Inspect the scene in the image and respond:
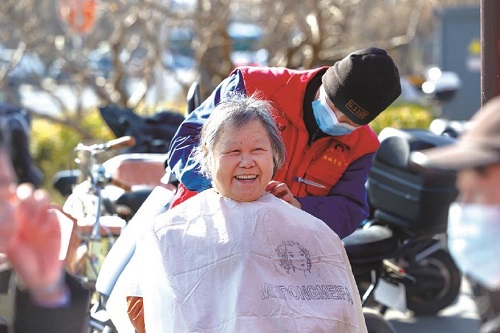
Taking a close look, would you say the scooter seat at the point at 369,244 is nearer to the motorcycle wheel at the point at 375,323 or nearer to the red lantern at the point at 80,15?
the motorcycle wheel at the point at 375,323

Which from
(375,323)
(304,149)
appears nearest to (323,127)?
(304,149)

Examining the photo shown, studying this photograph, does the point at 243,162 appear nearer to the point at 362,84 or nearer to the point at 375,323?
the point at 362,84

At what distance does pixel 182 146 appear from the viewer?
3.98 meters

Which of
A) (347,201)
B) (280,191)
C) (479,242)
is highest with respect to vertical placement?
(479,242)

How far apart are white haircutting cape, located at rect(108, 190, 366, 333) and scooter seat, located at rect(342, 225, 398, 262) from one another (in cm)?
192

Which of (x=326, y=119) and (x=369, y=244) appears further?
(x=369, y=244)

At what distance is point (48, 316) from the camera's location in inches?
95.0

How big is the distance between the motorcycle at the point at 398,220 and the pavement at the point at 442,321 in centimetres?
63

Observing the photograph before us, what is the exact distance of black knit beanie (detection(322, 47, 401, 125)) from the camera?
3842mm

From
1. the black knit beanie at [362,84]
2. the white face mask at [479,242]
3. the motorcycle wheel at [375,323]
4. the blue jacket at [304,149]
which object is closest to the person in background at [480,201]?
the white face mask at [479,242]

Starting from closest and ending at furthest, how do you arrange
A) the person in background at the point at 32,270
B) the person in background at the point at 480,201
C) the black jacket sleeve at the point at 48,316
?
the person in background at the point at 480,201, the person in background at the point at 32,270, the black jacket sleeve at the point at 48,316

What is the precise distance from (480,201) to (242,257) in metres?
1.39

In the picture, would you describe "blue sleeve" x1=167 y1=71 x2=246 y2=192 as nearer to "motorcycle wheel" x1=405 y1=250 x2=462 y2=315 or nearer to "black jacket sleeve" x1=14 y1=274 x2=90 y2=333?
"black jacket sleeve" x1=14 y1=274 x2=90 y2=333

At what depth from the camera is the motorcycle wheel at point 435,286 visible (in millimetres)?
6703
